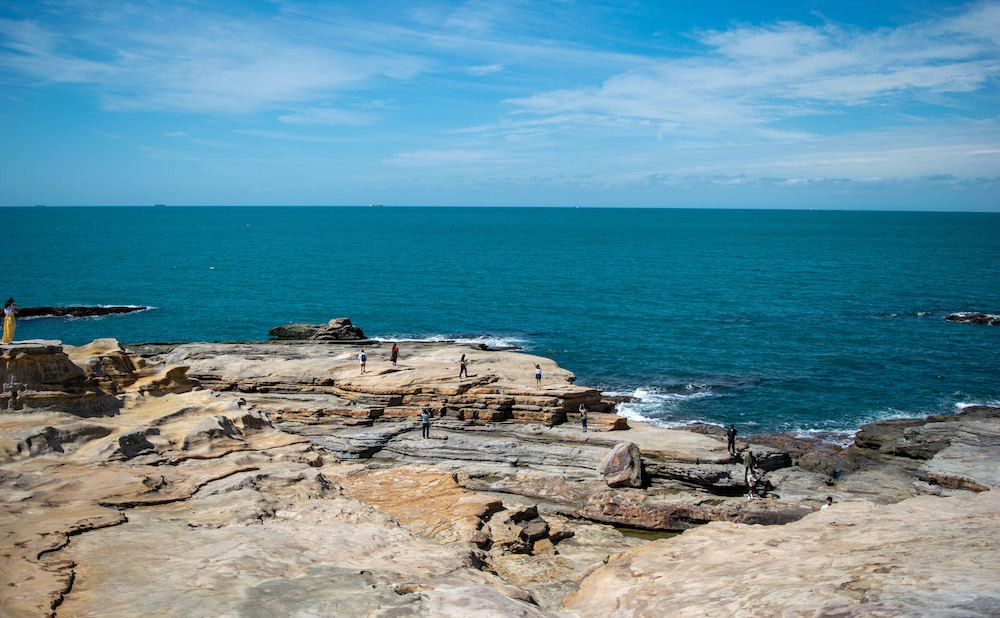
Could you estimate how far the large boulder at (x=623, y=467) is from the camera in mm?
26877

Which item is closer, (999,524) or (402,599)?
(402,599)

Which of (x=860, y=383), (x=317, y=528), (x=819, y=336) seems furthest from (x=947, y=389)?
(x=317, y=528)

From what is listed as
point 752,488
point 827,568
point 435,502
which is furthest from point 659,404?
point 827,568

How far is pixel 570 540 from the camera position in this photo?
72.8 feet

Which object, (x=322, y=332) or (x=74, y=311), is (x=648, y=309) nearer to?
(x=322, y=332)

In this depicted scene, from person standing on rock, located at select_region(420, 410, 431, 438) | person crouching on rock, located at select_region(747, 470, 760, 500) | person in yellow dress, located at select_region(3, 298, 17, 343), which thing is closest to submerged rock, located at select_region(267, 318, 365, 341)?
person standing on rock, located at select_region(420, 410, 431, 438)

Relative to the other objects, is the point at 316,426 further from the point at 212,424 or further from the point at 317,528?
the point at 317,528

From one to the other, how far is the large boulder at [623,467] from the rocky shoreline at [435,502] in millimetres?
95

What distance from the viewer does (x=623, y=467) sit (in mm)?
27203

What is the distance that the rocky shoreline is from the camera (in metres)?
12.4

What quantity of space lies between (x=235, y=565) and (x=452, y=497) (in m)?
9.92

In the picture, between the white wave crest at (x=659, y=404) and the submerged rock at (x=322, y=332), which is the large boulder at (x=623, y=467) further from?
the submerged rock at (x=322, y=332)

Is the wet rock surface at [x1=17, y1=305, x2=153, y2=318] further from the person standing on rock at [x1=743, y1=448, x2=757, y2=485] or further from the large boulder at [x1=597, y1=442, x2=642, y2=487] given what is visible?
the person standing on rock at [x1=743, y1=448, x2=757, y2=485]

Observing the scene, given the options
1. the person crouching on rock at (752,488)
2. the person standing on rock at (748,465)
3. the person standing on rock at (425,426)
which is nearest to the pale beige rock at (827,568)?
the person crouching on rock at (752,488)
